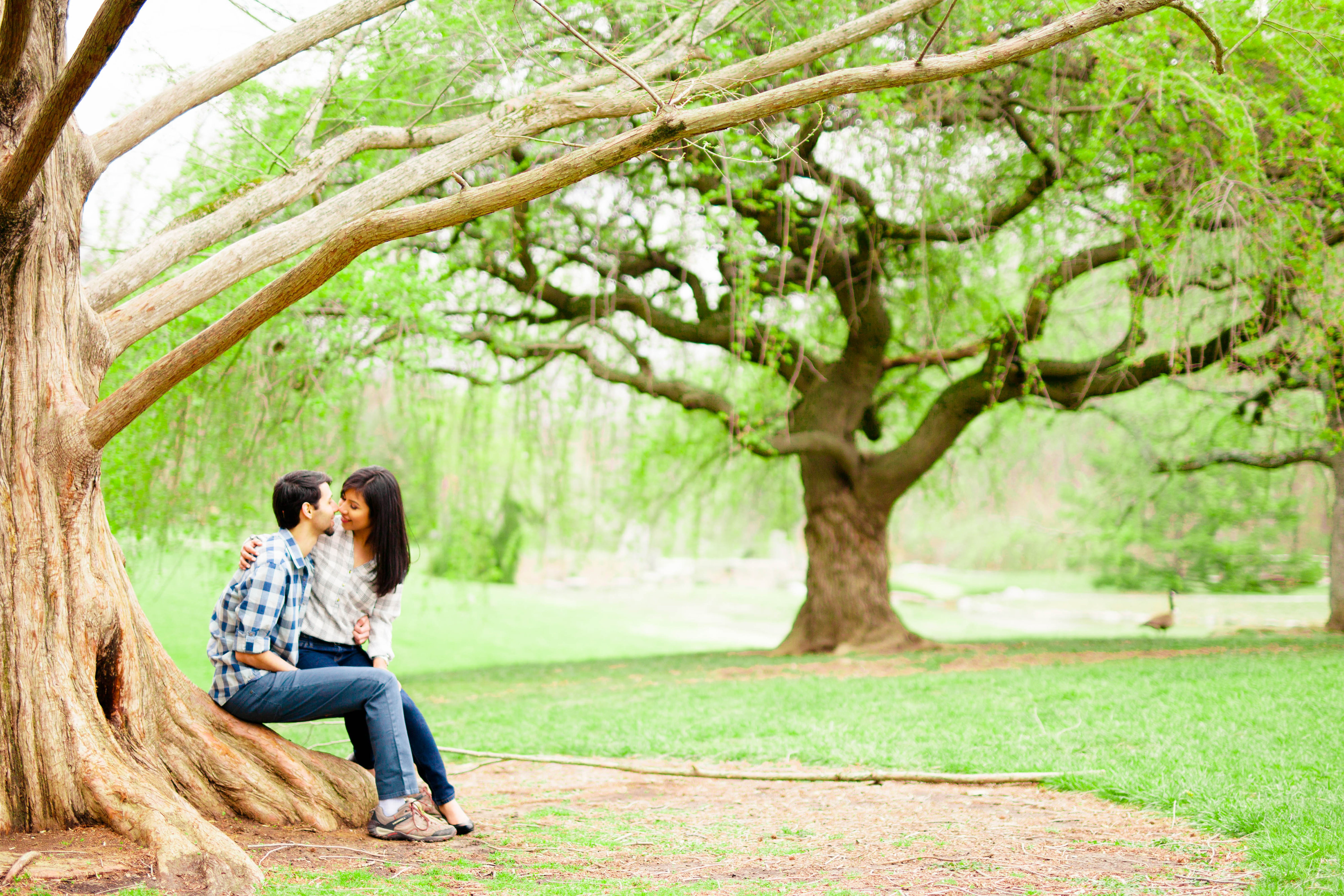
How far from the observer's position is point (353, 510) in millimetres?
3902

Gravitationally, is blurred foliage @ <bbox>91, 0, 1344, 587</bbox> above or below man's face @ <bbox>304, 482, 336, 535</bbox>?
above

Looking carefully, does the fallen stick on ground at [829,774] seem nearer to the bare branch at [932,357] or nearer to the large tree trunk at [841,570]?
the bare branch at [932,357]

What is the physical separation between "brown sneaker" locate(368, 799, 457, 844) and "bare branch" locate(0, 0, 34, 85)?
276 cm

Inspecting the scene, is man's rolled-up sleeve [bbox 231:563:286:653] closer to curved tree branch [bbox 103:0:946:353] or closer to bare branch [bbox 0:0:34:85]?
curved tree branch [bbox 103:0:946:353]

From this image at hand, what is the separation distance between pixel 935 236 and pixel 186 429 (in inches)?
297

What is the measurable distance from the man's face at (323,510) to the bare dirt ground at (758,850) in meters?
1.08

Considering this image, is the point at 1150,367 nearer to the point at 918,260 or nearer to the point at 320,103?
the point at 918,260

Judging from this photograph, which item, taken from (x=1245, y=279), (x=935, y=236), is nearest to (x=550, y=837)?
(x=1245, y=279)

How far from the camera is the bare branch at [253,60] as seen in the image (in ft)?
13.3

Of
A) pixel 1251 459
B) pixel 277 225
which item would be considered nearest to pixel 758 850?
pixel 277 225

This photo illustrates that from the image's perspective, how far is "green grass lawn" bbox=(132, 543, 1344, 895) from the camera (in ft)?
12.7

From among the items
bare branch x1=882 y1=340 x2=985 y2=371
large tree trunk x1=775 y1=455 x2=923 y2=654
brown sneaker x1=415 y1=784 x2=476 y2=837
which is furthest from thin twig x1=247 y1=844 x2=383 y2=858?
large tree trunk x1=775 y1=455 x2=923 y2=654

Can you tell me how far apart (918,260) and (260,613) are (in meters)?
9.41

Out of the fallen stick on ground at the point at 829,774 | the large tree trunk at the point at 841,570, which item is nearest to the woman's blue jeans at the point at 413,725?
the fallen stick on ground at the point at 829,774
